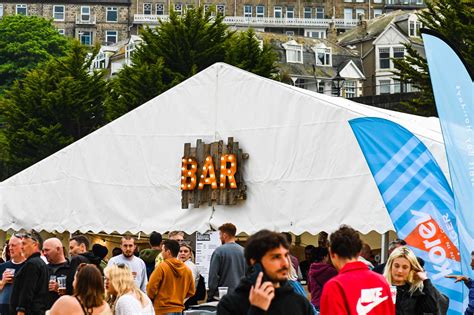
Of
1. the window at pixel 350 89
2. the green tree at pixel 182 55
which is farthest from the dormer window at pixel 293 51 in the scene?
the green tree at pixel 182 55

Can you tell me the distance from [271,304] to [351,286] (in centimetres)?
117

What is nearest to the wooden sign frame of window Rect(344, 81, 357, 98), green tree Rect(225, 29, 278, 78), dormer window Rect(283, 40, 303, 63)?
green tree Rect(225, 29, 278, 78)

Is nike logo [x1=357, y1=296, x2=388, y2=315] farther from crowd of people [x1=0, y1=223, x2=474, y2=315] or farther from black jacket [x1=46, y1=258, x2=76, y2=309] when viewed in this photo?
black jacket [x1=46, y1=258, x2=76, y2=309]

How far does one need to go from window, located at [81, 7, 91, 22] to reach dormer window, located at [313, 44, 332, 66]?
39.7 metres

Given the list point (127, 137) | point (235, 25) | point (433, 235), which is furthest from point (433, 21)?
point (235, 25)

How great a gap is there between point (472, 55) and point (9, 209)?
21894mm

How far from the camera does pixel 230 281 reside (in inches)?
514

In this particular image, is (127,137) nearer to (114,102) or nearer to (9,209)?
(9,209)

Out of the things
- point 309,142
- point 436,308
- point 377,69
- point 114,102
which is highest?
point 377,69

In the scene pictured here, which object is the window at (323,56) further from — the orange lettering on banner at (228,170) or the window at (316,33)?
the orange lettering on banner at (228,170)

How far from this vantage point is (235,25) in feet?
397

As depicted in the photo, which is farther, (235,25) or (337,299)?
(235,25)

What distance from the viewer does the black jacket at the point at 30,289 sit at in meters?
10.5

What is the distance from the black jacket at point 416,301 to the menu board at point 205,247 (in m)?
7.97
